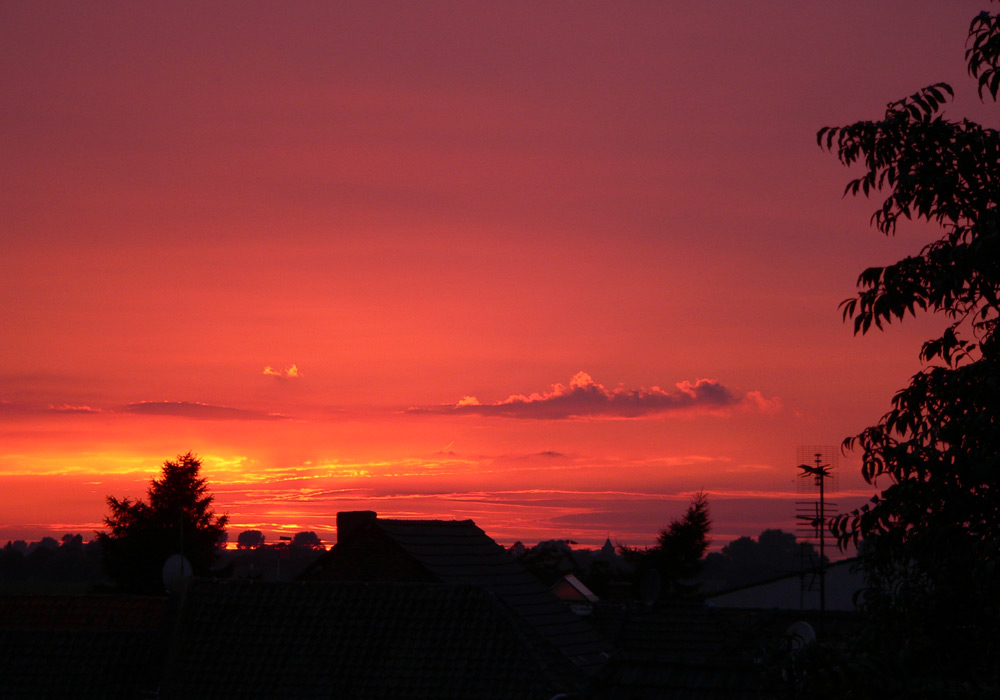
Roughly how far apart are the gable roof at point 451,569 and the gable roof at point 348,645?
3564 mm

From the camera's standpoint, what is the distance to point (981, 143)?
37.9ft

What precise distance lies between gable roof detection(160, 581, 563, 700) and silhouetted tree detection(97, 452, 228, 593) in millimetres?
41046

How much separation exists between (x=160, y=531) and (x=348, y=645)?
47810mm

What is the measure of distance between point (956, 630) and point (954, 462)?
209 cm

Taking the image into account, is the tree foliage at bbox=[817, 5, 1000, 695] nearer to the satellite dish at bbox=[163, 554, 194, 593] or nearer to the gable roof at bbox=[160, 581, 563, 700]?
the gable roof at bbox=[160, 581, 563, 700]

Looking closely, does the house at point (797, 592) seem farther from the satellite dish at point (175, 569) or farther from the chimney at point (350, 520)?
the satellite dish at point (175, 569)

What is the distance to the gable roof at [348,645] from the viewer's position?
23.4 meters

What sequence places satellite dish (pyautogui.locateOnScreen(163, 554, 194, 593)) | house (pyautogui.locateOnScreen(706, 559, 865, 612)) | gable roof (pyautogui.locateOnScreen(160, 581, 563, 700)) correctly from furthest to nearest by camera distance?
1. house (pyautogui.locateOnScreen(706, 559, 865, 612))
2. satellite dish (pyautogui.locateOnScreen(163, 554, 194, 593))
3. gable roof (pyautogui.locateOnScreen(160, 581, 563, 700))

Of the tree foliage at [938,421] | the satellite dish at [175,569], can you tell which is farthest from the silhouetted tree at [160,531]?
the tree foliage at [938,421]

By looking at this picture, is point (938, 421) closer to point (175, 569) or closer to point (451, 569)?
point (451, 569)

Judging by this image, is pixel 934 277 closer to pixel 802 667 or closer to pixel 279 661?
pixel 802 667

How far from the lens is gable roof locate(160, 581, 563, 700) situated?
23438mm

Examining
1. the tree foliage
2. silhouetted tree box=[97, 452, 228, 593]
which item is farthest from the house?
the tree foliage

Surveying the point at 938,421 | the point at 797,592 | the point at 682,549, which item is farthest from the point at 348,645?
the point at 682,549
